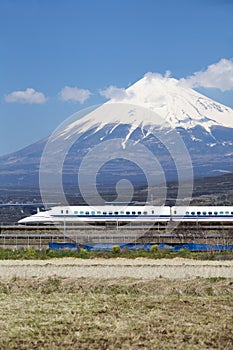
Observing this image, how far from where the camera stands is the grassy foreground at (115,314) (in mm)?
9062

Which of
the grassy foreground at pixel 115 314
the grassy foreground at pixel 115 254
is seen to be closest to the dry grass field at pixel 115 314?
the grassy foreground at pixel 115 314

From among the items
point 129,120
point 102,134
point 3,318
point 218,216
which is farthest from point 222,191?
point 3,318

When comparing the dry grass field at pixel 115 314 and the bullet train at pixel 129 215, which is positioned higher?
the bullet train at pixel 129 215

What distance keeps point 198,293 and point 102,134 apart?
148m

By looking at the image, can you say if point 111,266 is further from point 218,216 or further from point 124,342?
point 218,216

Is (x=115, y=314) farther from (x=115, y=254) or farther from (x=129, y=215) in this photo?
(x=129, y=215)

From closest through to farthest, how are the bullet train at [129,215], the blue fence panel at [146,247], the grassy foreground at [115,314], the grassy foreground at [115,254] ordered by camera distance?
the grassy foreground at [115,314] → the grassy foreground at [115,254] → the blue fence panel at [146,247] → the bullet train at [129,215]

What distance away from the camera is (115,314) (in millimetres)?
11008

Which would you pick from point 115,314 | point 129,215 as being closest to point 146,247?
point 115,314

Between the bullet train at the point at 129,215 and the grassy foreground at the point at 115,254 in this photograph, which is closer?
the grassy foreground at the point at 115,254

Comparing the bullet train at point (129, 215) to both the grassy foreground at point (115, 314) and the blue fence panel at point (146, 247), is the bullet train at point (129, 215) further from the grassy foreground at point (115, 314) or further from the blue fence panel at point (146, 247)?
the grassy foreground at point (115, 314)

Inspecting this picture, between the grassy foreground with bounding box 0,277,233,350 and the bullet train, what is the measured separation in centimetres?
3423

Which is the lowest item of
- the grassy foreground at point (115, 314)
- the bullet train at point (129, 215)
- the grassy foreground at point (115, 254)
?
the grassy foreground at point (115, 254)

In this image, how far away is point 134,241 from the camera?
111ft
